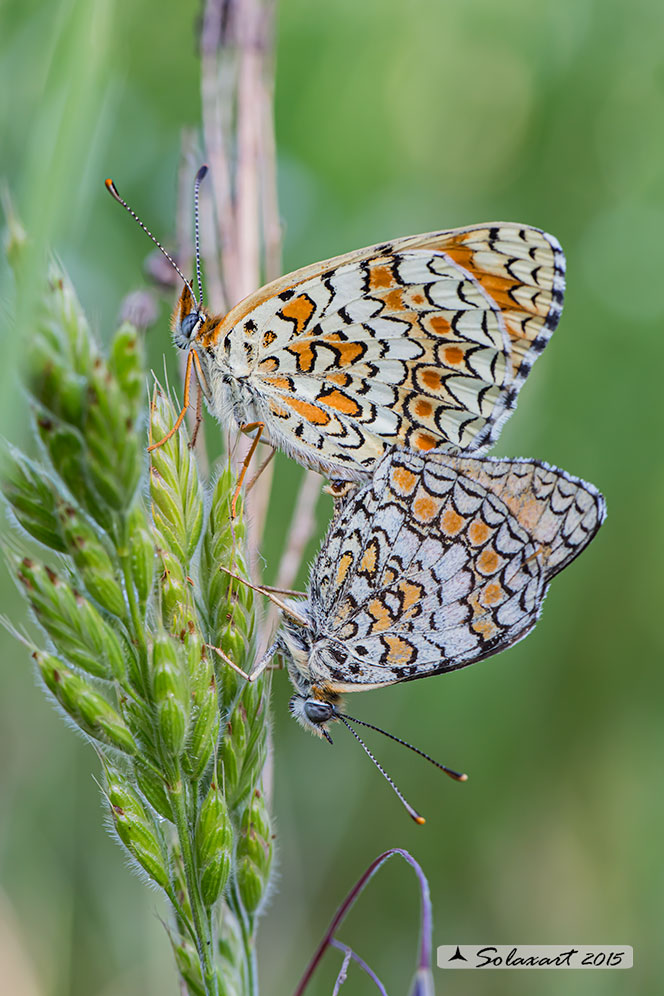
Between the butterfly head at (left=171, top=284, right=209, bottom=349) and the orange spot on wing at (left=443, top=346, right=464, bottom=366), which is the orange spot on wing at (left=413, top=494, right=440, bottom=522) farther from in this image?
the butterfly head at (left=171, top=284, right=209, bottom=349)

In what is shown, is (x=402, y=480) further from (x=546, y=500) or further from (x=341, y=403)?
(x=341, y=403)

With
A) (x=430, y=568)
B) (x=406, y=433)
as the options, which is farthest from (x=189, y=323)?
(x=430, y=568)

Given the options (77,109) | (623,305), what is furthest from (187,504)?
(623,305)

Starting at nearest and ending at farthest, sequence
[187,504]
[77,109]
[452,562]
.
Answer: [77,109], [187,504], [452,562]

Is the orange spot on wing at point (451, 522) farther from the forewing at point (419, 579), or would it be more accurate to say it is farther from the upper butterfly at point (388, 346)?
the upper butterfly at point (388, 346)

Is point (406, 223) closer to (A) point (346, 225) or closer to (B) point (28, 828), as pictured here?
(A) point (346, 225)

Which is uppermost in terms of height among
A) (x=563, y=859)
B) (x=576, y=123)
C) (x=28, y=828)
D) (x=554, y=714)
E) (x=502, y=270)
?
(x=576, y=123)

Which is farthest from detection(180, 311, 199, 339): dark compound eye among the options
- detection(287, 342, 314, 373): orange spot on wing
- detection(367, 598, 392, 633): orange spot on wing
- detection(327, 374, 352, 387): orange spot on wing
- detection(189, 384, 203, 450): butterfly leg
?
detection(367, 598, 392, 633): orange spot on wing
